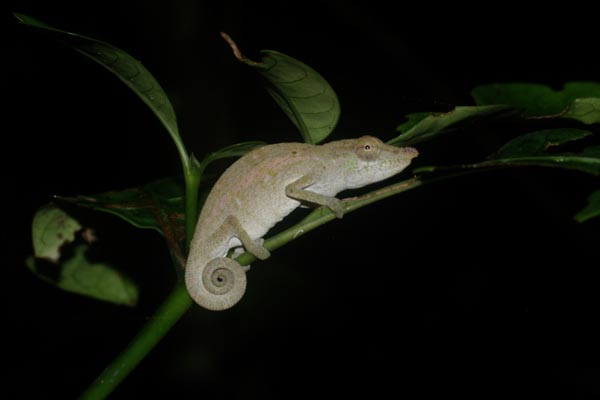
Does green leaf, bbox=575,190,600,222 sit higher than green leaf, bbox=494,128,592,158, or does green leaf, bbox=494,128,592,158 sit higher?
green leaf, bbox=575,190,600,222

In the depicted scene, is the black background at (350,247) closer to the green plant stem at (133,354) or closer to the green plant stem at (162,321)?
the green plant stem at (162,321)

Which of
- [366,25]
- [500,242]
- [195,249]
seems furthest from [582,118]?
[500,242]

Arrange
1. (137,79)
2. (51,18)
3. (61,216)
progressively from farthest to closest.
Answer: (51,18) < (61,216) < (137,79)

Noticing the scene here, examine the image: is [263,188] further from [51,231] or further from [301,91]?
[51,231]

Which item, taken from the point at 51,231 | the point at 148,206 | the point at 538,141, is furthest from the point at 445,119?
the point at 51,231

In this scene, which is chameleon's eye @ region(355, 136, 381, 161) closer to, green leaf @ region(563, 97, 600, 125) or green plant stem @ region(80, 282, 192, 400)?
green leaf @ region(563, 97, 600, 125)

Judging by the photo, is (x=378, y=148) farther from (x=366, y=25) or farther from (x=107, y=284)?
(x=366, y=25)

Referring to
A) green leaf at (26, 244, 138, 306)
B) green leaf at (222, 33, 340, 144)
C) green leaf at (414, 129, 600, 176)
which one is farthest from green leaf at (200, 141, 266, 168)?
green leaf at (26, 244, 138, 306)
